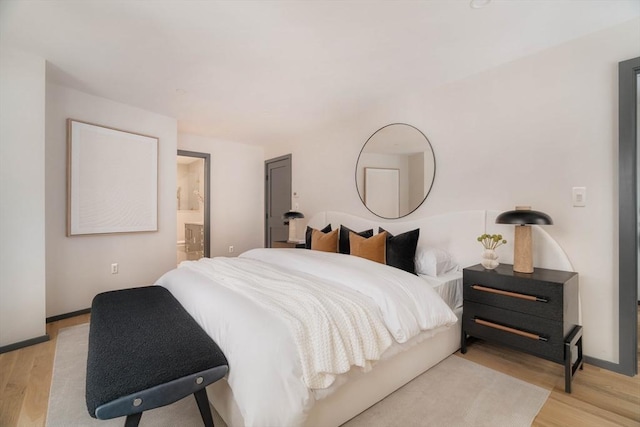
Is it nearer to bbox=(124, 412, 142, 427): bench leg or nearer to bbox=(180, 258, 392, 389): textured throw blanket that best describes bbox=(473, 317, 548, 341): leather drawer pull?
bbox=(180, 258, 392, 389): textured throw blanket

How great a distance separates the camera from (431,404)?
1.69 meters

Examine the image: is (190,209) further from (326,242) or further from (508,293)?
(508,293)

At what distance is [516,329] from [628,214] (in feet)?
3.53

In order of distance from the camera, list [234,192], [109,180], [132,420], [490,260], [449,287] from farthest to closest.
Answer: [234,192] → [109,180] → [449,287] → [490,260] → [132,420]

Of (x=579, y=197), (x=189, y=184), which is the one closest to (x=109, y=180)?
(x=189, y=184)

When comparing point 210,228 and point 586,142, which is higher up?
point 586,142

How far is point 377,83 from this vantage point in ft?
9.40

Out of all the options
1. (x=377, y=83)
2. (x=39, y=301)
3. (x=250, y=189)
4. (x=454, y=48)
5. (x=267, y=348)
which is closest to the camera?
(x=267, y=348)

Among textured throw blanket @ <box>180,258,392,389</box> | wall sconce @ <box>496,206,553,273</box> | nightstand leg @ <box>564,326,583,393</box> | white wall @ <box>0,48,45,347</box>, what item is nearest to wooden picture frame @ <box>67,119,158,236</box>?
white wall @ <box>0,48,45,347</box>

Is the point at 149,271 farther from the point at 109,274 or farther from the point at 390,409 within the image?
the point at 390,409

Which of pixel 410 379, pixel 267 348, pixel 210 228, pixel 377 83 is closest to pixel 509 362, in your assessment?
pixel 410 379

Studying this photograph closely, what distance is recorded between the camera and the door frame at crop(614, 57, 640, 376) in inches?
74.5

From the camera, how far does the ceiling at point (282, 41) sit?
1821mm

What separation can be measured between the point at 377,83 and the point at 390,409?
9.03ft
